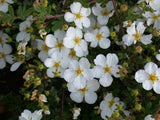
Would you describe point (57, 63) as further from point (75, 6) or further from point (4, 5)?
point (4, 5)

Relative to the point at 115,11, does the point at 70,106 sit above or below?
below

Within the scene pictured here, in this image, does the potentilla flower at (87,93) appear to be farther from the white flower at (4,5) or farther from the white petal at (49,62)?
the white flower at (4,5)

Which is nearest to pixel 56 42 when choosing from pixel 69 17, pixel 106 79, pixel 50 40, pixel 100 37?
pixel 50 40

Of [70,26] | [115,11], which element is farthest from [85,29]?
[115,11]

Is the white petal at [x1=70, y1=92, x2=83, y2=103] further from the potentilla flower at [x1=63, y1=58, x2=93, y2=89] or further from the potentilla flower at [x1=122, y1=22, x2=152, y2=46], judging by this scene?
the potentilla flower at [x1=122, y1=22, x2=152, y2=46]

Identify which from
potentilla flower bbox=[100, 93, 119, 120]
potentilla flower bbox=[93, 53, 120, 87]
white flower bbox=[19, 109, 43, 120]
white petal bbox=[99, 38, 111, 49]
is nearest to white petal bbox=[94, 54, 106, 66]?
potentilla flower bbox=[93, 53, 120, 87]

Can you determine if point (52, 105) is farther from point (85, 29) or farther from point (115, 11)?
point (115, 11)

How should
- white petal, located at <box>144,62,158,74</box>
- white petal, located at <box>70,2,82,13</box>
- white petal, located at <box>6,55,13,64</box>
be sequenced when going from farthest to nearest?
white petal, located at <box>6,55,13,64</box>, white petal, located at <box>70,2,82,13</box>, white petal, located at <box>144,62,158,74</box>

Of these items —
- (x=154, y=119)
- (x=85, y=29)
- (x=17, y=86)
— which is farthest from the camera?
(x=17, y=86)

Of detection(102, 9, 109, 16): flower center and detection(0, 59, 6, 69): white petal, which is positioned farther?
detection(0, 59, 6, 69): white petal
